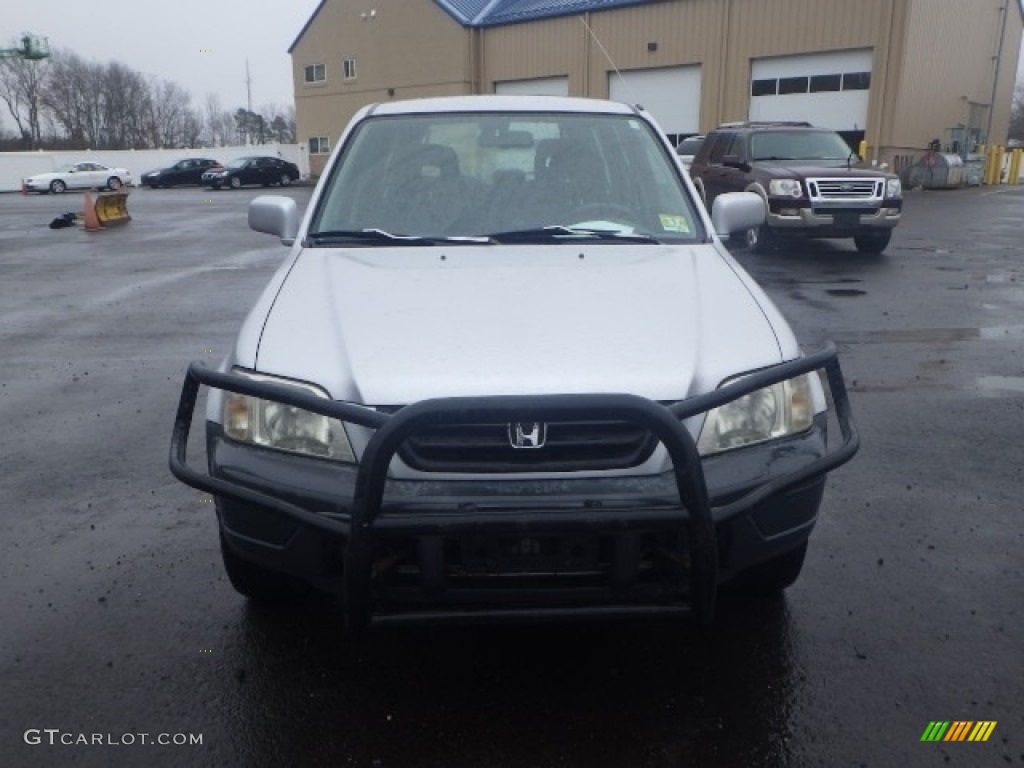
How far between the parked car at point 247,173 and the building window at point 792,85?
74.9ft

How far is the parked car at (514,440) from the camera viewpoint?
2.06 meters

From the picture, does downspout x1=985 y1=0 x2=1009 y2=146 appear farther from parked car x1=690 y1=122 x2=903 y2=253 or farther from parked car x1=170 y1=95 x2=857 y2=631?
parked car x1=170 y1=95 x2=857 y2=631

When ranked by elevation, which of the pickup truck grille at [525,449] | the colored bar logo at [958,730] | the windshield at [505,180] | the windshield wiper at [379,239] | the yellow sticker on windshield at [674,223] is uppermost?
the windshield at [505,180]

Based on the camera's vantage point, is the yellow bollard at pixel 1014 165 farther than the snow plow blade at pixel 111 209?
Yes

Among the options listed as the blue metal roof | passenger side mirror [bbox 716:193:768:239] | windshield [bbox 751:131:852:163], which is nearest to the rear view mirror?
passenger side mirror [bbox 716:193:768:239]

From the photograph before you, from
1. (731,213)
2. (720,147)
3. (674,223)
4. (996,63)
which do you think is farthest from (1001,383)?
(996,63)

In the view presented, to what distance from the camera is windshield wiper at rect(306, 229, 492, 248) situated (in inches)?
130

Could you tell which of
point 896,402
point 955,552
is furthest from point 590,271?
point 896,402

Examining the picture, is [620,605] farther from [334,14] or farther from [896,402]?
[334,14]

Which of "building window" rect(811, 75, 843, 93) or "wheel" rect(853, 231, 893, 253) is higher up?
"building window" rect(811, 75, 843, 93)

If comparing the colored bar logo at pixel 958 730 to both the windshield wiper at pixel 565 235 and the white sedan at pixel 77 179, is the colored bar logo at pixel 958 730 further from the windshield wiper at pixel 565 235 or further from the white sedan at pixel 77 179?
the white sedan at pixel 77 179

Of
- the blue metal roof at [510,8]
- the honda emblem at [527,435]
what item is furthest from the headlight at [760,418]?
the blue metal roof at [510,8]

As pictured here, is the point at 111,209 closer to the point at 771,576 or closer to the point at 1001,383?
the point at 1001,383

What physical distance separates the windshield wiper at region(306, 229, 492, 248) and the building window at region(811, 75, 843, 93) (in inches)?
1114
